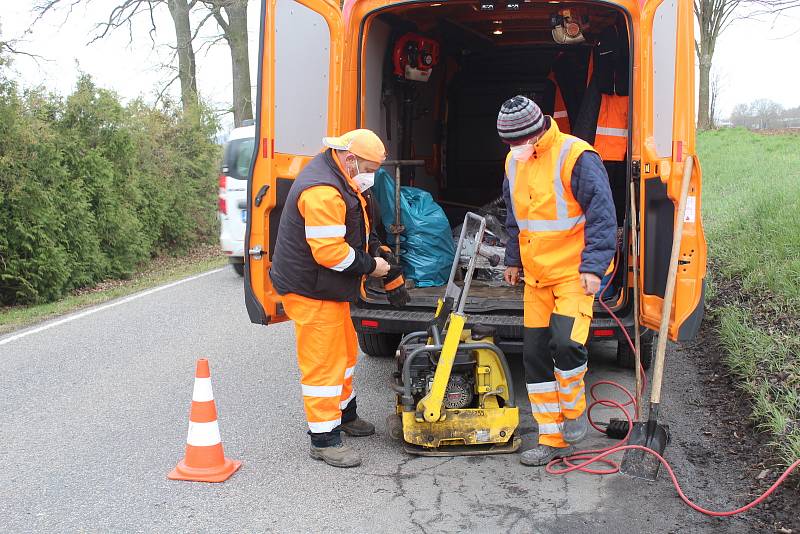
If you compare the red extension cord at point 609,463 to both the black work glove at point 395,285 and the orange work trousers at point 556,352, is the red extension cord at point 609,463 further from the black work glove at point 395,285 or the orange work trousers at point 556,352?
the black work glove at point 395,285

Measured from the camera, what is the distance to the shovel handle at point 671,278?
3836mm

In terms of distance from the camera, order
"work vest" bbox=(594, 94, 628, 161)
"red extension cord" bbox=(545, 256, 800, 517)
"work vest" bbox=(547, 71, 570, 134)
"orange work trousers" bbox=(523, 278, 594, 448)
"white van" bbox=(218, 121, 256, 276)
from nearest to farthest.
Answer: "red extension cord" bbox=(545, 256, 800, 517)
"orange work trousers" bbox=(523, 278, 594, 448)
"work vest" bbox=(594, 94, 628, 161)
"work vest" bbox=(547, 71, 570, 134)
"white van" bbox=(218, 121, 256, 276)

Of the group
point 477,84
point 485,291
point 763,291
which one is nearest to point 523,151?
point 485,291

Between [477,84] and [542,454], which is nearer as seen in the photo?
[542,454]

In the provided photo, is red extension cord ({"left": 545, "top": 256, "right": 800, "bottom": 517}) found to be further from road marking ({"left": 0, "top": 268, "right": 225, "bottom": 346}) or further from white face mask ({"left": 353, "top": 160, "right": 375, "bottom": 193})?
road marking ({"left": 0, "top": 268, "right": 225, "bottom": 346})

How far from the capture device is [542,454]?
4109mm

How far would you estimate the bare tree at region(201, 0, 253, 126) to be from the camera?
61.4 ft

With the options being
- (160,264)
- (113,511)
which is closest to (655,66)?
(113,511)

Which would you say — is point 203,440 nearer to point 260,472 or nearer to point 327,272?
point 260,472

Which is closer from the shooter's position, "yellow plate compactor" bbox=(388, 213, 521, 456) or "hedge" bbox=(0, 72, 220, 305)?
"yellow plate compactor" bbox=(388, 213, 521, 456)

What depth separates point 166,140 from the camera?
1528 centimetres

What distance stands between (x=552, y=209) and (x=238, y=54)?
645 inches

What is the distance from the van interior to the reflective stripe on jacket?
2.40 ft

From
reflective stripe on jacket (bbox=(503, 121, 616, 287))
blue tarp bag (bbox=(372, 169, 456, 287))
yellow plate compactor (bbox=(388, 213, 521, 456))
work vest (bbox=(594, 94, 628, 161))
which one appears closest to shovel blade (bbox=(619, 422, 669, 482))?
yellow plate compactor (bbox=(388, 213, 521, 456))
